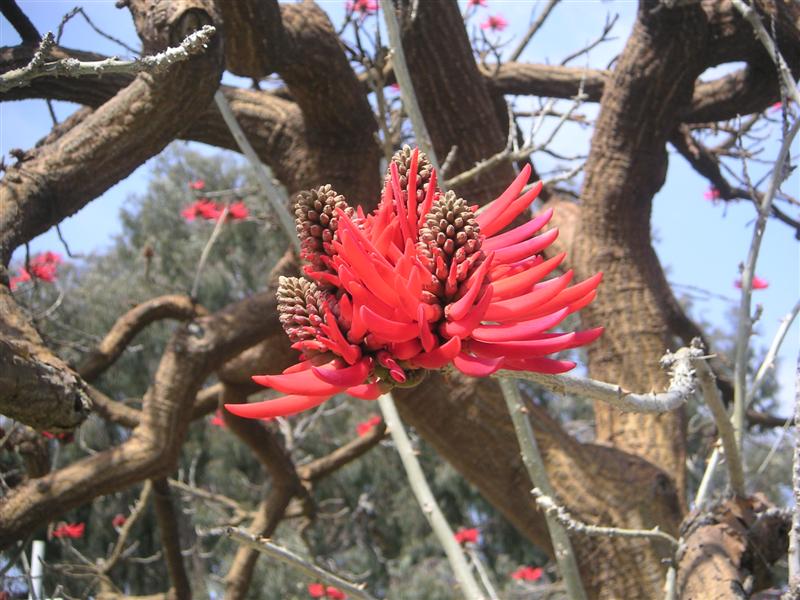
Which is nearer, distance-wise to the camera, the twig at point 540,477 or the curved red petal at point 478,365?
the curved red petal at point 478,365

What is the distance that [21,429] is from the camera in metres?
2.16

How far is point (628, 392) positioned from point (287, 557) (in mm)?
547

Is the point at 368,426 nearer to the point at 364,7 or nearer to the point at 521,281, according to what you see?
the point at 364,7

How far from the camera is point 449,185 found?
1.48 meters

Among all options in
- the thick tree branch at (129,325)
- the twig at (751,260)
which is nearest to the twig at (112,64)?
the twig at (751,260)

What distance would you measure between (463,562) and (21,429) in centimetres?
129

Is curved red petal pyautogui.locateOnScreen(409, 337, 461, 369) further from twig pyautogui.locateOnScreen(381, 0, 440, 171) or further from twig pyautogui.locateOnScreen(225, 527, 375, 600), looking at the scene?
twig pyautogui.locateOnScreen(381, 0, 440, 171)

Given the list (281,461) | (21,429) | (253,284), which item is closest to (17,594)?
(21,429)

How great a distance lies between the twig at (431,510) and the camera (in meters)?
1.43

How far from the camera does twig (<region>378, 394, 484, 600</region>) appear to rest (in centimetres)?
143

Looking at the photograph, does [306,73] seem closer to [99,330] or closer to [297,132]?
[297,132]

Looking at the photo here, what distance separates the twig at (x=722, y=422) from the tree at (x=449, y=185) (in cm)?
8

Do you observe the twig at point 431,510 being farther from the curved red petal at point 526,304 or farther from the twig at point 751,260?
the curved red petal at point 526,304

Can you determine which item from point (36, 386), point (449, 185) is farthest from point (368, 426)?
point (36, 386)
